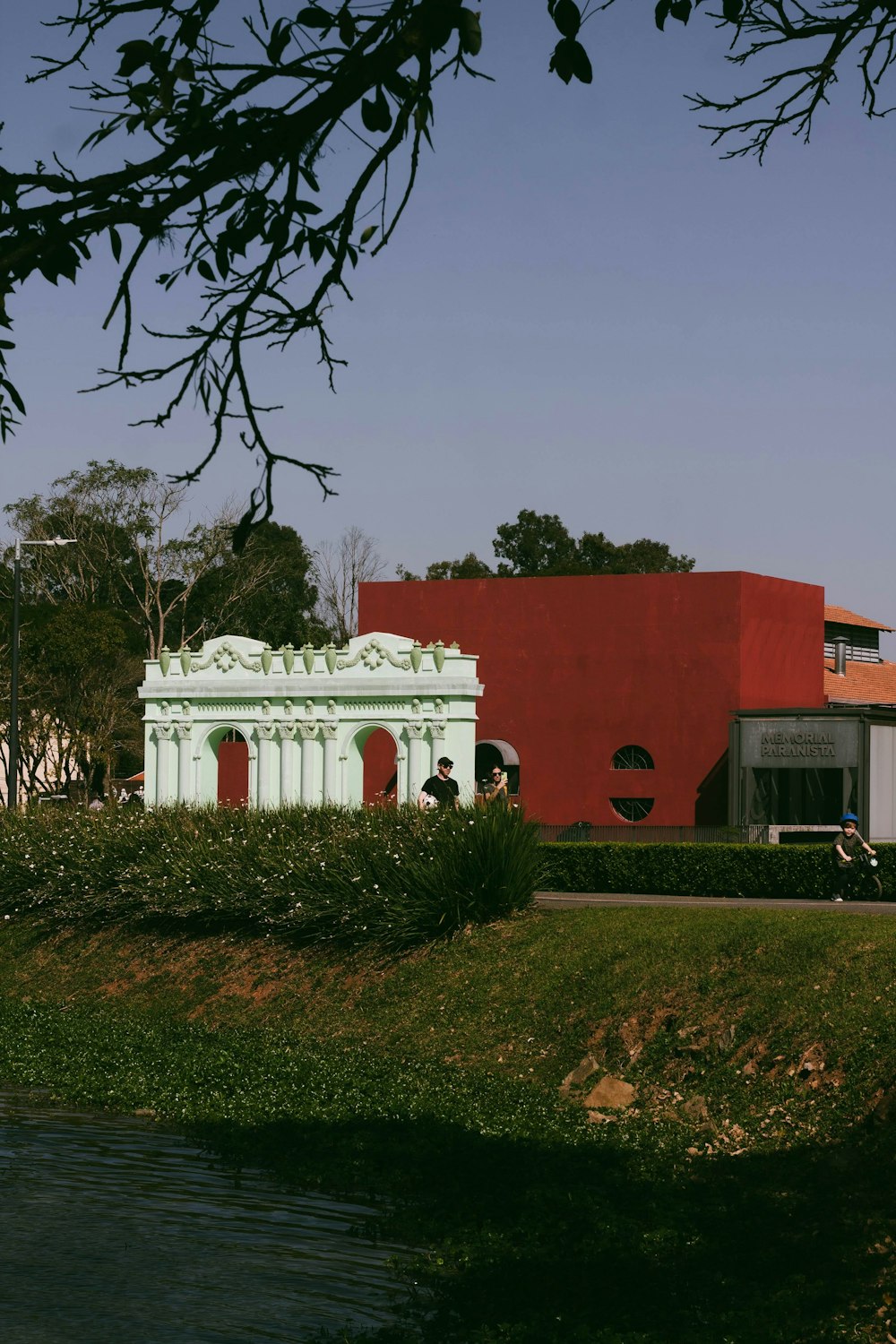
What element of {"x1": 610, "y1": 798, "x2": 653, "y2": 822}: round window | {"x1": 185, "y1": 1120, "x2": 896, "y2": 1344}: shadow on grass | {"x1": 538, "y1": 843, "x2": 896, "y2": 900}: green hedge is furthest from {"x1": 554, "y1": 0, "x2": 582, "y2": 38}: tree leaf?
{"x1": 610, "y1": 798, "x2": 653, "y2": 822}: round window

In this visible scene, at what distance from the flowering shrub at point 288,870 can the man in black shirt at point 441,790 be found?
40 centimetres

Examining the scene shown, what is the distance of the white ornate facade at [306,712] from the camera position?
3270cm


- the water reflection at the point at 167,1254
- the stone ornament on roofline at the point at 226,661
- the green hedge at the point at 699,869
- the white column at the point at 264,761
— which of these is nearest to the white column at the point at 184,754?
the stone ornament on roofline at the point at 226,661

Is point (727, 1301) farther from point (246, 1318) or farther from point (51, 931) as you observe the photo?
point (51, 931)

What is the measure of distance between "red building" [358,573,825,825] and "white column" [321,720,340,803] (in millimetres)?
6256

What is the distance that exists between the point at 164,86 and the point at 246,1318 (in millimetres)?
5384

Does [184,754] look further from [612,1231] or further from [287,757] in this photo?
[612,1231]

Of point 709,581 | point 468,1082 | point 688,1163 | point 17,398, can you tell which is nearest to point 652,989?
point 468,1082

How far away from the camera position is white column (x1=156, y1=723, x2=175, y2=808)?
35.8m

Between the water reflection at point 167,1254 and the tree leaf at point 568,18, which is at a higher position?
the tree leaf at point 568,18

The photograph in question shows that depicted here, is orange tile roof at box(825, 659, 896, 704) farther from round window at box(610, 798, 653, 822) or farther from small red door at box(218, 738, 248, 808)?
small red door at box(218, 738, 248, 808)

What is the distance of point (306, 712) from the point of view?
34.3 meters

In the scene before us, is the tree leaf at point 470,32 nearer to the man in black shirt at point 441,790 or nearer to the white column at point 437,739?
the man in black shirt at point 441,790

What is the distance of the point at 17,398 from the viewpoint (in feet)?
18.8
